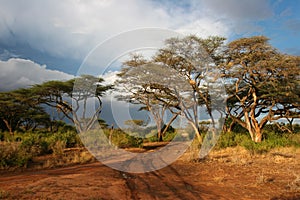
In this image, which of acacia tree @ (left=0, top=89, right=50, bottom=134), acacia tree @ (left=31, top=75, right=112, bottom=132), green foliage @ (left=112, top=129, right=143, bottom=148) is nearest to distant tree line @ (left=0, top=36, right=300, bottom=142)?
green foliage @ (left=112, top=129, right=143, bottom=148)

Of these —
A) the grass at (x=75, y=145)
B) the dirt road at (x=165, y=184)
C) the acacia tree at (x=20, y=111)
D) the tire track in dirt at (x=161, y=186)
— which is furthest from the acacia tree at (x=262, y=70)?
the acacia tree at (x=20, y=111)

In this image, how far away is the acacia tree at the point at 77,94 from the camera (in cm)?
1698

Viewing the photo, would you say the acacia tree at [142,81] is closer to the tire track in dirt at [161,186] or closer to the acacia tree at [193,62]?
the acacia tree at [193,62]

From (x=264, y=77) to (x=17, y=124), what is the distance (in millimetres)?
20938

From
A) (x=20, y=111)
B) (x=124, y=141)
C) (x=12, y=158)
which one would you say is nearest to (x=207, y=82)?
(x=124, y=141)

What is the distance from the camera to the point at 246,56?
11.4 metres

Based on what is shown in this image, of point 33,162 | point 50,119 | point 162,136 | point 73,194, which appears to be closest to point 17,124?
point 50,119

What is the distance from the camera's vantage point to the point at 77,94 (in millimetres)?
18281

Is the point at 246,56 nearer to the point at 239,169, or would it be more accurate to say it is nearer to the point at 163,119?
the point at 239,169

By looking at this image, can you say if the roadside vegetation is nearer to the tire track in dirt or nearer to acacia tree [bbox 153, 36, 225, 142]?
acacia tree [bbox 153, 36, 225, 142]

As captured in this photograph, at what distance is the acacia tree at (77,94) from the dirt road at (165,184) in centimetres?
1118

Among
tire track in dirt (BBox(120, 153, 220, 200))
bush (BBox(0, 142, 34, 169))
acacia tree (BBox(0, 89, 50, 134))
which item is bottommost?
tire track in dirt (BBox(120, 153, 220, 200))

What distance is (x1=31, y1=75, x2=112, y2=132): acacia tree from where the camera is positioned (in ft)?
55.7

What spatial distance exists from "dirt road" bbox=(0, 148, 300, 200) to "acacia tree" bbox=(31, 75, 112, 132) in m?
11.2
